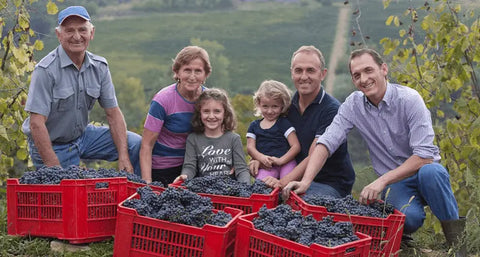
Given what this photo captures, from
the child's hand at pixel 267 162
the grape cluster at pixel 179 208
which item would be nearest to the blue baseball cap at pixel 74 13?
the grape cluster at pixel 179 208

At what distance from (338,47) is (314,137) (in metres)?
9.86

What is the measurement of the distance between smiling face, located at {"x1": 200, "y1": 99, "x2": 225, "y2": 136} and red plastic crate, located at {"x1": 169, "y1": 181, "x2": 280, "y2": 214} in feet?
2.53

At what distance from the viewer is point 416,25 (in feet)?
17.6

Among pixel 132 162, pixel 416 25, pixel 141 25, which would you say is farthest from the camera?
pixel 141 25

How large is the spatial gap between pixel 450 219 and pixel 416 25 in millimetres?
2355

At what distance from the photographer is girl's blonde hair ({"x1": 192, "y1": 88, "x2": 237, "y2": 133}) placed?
4.21 metres

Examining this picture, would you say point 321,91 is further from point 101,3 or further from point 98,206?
point 101,3

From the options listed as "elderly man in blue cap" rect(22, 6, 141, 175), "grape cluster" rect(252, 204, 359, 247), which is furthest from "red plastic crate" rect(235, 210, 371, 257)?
"elderly man in blue cap" rect(22, 6, 141, 175)

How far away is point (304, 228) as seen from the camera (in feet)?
9.61

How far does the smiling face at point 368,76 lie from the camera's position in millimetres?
3674

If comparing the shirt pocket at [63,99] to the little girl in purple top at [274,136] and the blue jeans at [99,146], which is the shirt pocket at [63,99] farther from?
the little girl in purple top at [274,136]

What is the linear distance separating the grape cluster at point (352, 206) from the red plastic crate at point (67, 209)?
1.17 m

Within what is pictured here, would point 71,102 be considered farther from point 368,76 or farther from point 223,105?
point 368,76

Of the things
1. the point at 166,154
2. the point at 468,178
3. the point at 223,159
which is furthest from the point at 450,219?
the point at 166,154
